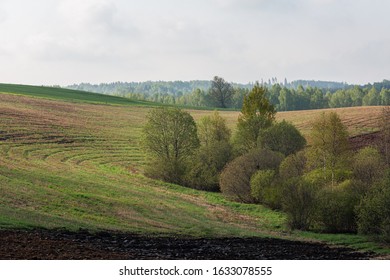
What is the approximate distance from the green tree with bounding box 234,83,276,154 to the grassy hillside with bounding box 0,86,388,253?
13.3 metres

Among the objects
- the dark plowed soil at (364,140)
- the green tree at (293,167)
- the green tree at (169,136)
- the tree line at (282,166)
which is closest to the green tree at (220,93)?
the dark plowed soil at (364,140)

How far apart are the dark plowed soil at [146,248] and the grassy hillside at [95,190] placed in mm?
2880

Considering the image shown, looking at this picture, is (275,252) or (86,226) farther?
(86,226)

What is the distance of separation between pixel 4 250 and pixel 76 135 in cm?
6375

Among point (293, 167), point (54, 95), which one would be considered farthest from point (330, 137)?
point (54, 95)

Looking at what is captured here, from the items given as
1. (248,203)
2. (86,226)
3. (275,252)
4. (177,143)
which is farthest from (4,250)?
(177,143)

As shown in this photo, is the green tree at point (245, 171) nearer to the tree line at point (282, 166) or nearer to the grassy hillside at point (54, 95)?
the tree line at point (282, 166)

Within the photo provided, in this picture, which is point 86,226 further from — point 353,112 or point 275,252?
point 353,112

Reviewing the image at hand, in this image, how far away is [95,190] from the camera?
171 feet

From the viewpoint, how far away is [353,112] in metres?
112

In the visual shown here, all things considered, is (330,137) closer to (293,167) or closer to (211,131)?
(293,167)

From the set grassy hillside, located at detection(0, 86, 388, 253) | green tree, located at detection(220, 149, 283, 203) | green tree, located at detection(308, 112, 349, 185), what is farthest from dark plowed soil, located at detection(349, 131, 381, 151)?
green tree, located at detection(220, 149, 283, 203)

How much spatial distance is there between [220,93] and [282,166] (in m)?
120

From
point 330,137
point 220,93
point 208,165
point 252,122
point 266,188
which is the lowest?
point 266,188
